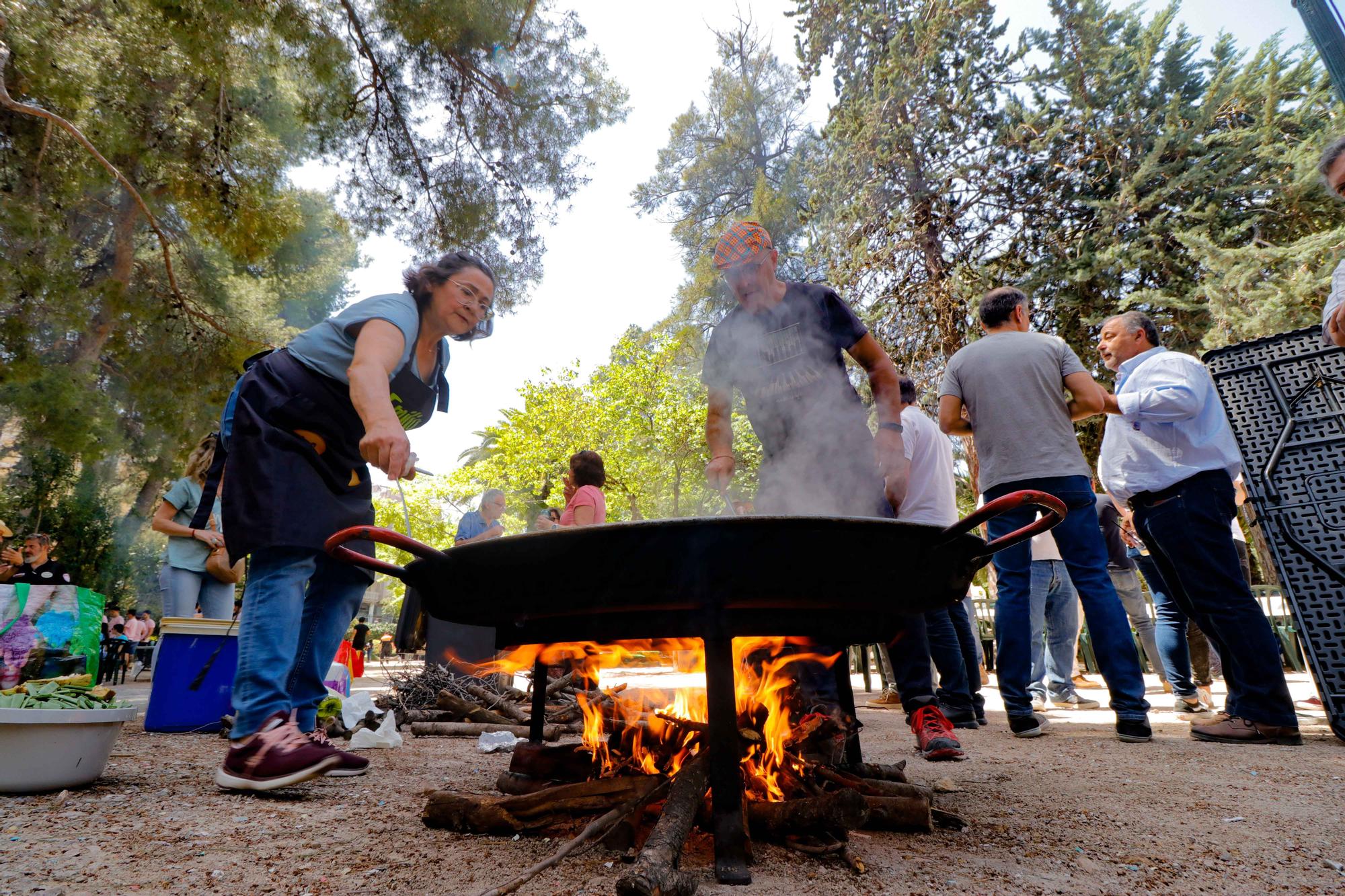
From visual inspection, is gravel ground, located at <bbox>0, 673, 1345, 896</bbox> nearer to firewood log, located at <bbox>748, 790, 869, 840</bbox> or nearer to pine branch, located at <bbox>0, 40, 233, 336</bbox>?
firewood log, located at <bbox>748, 790, 869, 840</bbox>

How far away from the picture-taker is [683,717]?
1.96 meters

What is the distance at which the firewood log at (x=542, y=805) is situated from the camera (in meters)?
1.47

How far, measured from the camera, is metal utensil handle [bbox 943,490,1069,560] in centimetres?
123

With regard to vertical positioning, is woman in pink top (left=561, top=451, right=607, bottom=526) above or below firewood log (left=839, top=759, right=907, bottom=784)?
above

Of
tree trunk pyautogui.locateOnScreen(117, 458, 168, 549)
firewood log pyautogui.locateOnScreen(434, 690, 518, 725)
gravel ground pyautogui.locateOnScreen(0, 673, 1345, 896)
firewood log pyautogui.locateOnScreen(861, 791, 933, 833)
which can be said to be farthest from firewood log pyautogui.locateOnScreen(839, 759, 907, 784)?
tree trunk pyautogui.locateOnScreen(117, 458, 168, 549)

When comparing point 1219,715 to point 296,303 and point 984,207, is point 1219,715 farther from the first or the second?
point 296,303

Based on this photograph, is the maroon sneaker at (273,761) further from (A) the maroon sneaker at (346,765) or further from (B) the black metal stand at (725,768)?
(B) the black metal stand at (725,768)

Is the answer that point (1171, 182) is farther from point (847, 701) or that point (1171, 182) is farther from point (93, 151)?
point (93, 151)

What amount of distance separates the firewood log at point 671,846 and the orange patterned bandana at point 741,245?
1783 millimetres

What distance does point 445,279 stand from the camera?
240 centimetres

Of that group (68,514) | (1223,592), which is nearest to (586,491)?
(1223,592)

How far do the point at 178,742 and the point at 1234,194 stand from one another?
580 inches

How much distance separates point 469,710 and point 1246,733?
3.64 m

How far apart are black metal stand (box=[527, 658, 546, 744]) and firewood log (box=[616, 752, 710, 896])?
1.86 feet
